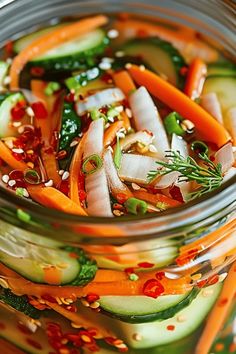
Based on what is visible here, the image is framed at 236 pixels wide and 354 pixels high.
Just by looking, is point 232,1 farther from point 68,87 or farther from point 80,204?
point 80,204

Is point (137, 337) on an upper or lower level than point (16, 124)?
lower

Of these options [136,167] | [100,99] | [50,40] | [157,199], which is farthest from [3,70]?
[157,199]

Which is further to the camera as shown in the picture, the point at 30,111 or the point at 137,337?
the point at 30,111

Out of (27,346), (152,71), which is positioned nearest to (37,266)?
(27,346)

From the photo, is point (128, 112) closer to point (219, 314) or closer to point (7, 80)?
point (7, 80)

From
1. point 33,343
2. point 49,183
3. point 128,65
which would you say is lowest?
point 33,343

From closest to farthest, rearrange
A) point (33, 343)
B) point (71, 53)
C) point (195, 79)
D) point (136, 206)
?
point (136, 206) → point (33, 343) → point (195, 79) → point (71, 53)

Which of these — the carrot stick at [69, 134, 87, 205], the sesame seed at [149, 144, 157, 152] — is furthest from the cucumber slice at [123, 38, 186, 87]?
the carrot stick at [69, 134, 87, 205]

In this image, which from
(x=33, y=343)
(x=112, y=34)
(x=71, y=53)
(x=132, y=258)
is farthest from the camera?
(x=112, y=34)
